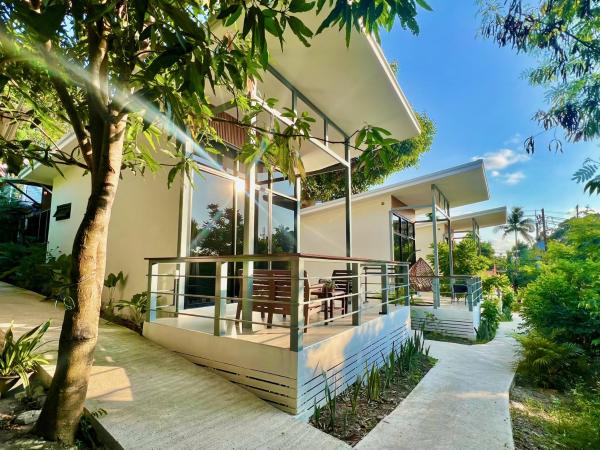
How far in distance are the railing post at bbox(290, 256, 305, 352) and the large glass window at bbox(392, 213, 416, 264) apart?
860 cm

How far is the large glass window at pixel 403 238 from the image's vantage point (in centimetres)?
1154

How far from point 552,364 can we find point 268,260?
489 centimetres

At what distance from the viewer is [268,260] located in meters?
3.39

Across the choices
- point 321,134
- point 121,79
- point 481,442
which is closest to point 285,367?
point 481,442

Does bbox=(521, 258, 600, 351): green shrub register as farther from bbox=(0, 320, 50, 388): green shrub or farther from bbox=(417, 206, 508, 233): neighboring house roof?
bbox=(417, 206, 508, 233): neighboring house roof

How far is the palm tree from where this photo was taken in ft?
122

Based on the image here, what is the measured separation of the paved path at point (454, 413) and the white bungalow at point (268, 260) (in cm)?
74

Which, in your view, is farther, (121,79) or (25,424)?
(25,424)

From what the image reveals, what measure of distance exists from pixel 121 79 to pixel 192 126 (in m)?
0.79

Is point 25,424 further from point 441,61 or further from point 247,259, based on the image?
point 441,61

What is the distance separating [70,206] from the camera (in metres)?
9.11

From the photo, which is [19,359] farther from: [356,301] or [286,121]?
[286,121]

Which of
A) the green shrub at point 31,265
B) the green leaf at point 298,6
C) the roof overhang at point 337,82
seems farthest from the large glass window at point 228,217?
the green shrub at point 31,265

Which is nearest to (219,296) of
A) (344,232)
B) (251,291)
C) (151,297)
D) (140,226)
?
(251,291)
